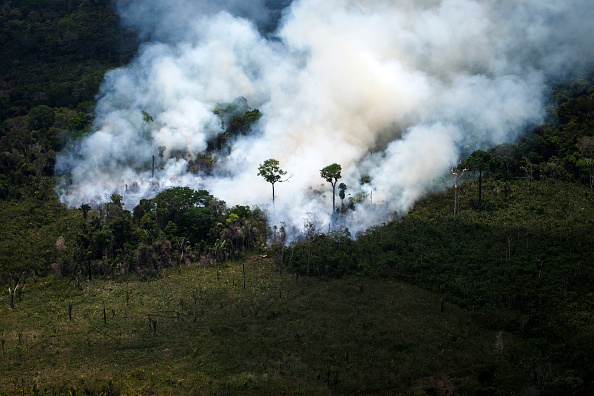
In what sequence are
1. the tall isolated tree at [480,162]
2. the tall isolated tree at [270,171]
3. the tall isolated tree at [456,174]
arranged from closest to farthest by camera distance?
the tall isolated tree at [480,162] → the tall isolated tree at [456,174] → the tall isolated tree at [270,171]

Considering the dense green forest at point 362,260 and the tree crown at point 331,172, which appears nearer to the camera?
the dense green forest at point 362,260

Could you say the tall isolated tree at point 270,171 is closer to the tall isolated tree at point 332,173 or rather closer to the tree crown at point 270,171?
the tree crown at point 270,171

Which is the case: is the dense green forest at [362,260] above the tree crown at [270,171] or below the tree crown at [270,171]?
below

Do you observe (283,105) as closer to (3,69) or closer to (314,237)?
(314,237)

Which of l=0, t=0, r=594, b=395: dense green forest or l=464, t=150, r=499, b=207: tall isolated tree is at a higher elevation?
l=464, t=150, r=499, b=207: tall isolated tree

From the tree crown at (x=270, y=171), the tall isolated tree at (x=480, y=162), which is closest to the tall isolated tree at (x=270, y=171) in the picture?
the tree crown at (x=270, y=171)

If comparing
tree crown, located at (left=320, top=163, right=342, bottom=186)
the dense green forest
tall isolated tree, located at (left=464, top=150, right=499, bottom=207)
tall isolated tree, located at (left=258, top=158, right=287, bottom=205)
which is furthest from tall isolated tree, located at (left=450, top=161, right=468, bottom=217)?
tall isolated tree, located at (left=258, top=158, right=287, bottom=205)

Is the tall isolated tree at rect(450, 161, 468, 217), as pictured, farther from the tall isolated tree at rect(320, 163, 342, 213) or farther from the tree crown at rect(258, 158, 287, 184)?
the tree crown at rect(258, 158, 287, 184)
